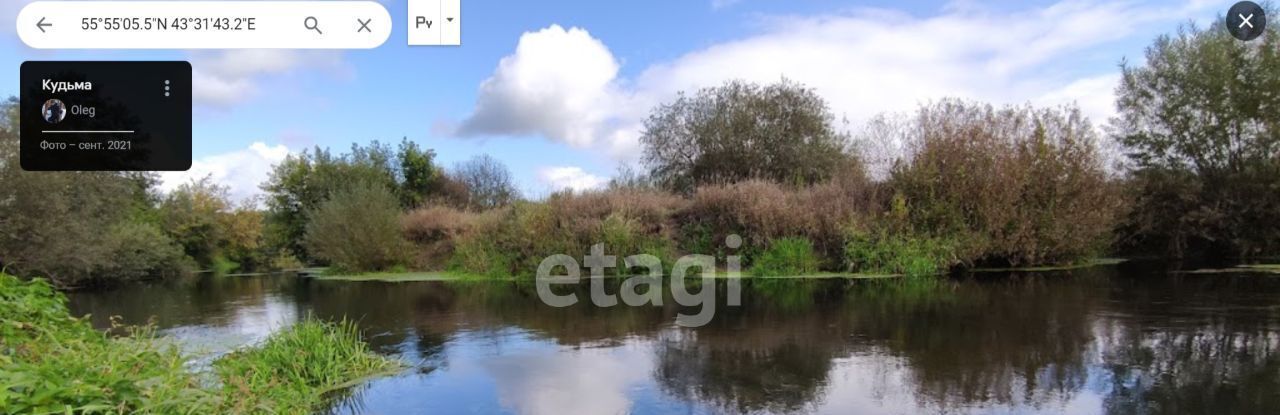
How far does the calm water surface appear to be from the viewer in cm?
550

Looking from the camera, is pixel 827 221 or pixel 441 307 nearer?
pixel 441 307

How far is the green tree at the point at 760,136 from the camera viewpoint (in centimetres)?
2678

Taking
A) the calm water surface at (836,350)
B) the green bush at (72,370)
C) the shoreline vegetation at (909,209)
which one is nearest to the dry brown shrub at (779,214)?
the shoreline vegetation at (909,209)

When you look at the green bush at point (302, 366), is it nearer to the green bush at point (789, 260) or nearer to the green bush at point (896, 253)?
the green bush at point (789, 260)

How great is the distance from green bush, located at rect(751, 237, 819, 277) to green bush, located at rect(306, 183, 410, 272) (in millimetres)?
11242

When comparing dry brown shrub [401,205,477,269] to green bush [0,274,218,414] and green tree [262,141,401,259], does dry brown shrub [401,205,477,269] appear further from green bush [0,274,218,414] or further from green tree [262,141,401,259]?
green bush [0,274,218,414]

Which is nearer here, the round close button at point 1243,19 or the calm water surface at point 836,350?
the calm water surface at point 836,350

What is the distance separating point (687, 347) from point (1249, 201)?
67.5 ft

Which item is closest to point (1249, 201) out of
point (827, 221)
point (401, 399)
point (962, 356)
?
point (827, 221)

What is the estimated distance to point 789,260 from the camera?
17.4m

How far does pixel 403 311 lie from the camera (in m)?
12.0

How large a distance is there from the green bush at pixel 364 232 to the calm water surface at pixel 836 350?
893cm

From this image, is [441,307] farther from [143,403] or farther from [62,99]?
[143,403]

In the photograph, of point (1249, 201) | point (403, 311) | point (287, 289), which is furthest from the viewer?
point (1249, 201)
